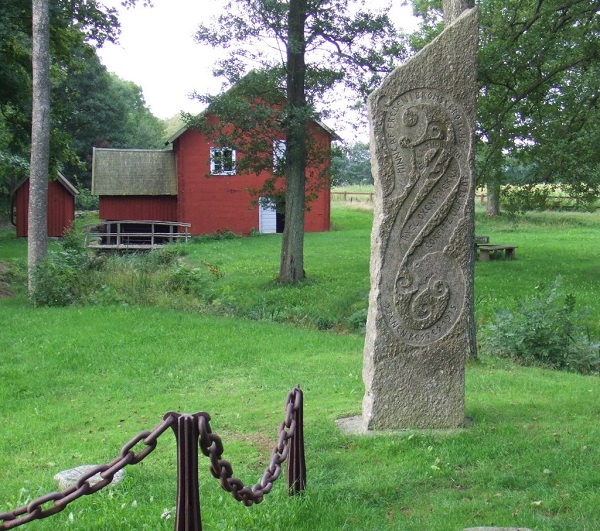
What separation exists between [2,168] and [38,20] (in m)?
14.2

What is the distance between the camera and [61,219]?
4028cm

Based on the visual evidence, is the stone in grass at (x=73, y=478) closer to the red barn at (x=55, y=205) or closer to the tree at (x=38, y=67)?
the tree at (x=38, y=67)

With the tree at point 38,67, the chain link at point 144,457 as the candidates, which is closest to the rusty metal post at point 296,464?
the chain link at point 144,457

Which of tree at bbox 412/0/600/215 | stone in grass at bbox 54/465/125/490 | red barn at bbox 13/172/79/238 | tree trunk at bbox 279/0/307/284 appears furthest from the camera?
red barn at bbox 13/172/79/238

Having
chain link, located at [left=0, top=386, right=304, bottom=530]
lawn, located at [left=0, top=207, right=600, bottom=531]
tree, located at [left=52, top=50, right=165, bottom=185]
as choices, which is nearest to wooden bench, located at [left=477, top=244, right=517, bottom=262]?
lawn, located at [left=0, top=207, right=600, bottom=531]

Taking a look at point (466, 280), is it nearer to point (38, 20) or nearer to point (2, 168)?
point (38, 20)

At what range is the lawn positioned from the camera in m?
4.88

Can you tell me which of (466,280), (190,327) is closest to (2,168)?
(190,327)

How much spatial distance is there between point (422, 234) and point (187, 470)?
366 cm

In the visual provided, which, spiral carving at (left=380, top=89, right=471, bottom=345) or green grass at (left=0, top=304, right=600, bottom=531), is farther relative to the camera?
spiral carving at (left=380, top=89, right=471, bottom=345)

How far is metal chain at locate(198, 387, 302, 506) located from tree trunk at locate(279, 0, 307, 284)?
15.5 m

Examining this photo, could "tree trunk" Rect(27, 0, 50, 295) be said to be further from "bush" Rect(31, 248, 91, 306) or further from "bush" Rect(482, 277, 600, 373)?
"bush" Rect(482, 277, 600, 373)

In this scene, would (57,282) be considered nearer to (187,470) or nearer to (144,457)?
(144,457)

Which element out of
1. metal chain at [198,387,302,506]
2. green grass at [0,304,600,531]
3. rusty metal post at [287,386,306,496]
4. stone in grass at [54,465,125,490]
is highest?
metal chain at [198,387,302,506]
